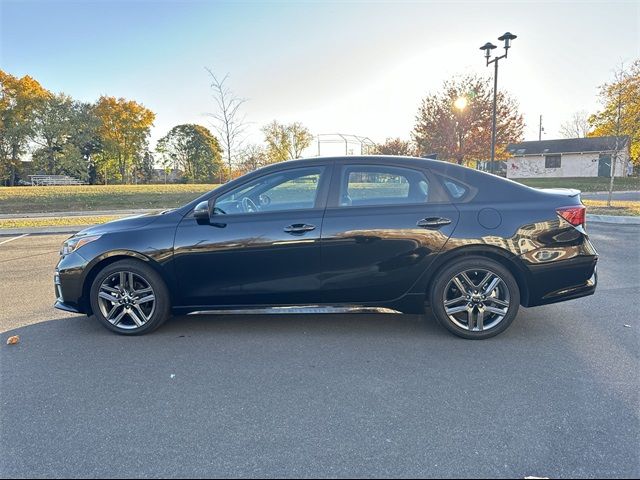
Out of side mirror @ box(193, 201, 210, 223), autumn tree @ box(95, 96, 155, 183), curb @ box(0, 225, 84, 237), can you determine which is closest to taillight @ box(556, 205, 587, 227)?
side mirror @ box(193, 201, 210, 223)

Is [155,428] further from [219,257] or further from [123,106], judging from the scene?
[123,106]

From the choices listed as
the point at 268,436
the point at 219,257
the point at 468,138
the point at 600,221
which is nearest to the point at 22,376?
the point at 219,257

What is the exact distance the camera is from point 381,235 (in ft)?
12.0

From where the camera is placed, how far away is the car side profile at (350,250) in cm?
364

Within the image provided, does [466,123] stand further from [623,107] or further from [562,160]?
[562,160]

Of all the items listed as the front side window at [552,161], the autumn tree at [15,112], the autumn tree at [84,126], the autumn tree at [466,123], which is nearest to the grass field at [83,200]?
the autumn tree at [466,123]

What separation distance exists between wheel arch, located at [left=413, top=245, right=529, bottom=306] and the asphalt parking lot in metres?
0.46

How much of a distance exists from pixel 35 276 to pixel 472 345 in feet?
21.1

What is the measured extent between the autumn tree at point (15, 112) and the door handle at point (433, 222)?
47506 millimetres

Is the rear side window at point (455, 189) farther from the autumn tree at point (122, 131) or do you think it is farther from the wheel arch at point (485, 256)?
the autumn tree at point (122, 131)

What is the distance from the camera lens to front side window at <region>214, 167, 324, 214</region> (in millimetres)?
3811

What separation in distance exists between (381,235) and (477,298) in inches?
41.0

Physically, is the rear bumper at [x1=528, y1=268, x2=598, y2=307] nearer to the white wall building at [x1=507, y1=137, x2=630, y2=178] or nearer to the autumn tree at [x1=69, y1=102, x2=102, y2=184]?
the white wall building at [x1=507, y1=137, x2=630, y2=178]

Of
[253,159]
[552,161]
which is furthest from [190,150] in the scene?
[552,161]
